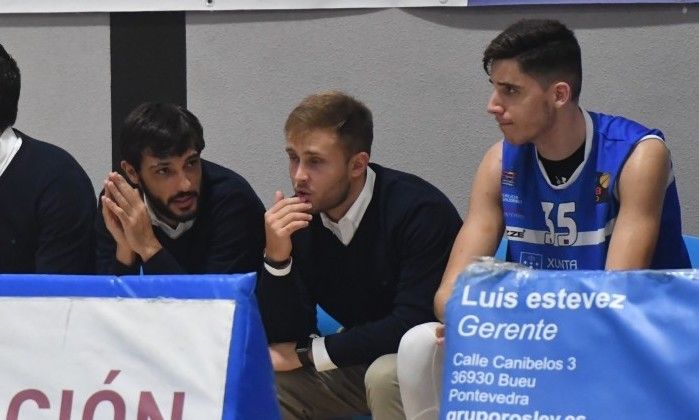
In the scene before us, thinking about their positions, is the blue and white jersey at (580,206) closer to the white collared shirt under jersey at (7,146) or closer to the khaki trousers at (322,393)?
the khaki trousers at (322,393)

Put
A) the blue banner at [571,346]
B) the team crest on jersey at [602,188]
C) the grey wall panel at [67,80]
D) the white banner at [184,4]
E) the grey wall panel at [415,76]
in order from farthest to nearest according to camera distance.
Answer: the grey wall panel at [67,80], the white banner at [184,4], the grey wall panel at [415,76], the team crest on jersey at [602,188], the blue banner at [571,346]

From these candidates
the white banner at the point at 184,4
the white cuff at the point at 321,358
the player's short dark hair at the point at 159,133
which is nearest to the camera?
the white cuff at the point at 321,358

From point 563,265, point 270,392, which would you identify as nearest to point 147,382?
point 270,392

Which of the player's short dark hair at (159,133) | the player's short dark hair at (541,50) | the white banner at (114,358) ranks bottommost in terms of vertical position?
the white banner at (114,358)

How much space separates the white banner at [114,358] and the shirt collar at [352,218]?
38.8 inches

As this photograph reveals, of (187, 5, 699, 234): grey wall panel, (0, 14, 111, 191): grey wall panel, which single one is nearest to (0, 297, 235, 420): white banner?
(187, 5, 699, 234): grey wall panel

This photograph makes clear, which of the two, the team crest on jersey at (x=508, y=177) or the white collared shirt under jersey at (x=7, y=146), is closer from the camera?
the team crest on jersey at (x=508, y=177)

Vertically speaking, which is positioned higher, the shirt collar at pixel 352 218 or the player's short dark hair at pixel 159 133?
the player's short dark hair at pixel 159 133

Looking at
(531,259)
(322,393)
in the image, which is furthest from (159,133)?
(531,259)

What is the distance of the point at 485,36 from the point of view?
382 cm

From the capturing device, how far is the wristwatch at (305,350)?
3.20 meters

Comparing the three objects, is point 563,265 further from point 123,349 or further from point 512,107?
point 123,349

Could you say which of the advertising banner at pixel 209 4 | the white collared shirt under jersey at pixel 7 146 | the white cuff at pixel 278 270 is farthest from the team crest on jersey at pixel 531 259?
the white collared shirt under jersey at pixel 7 146

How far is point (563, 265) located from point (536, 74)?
483 mm
